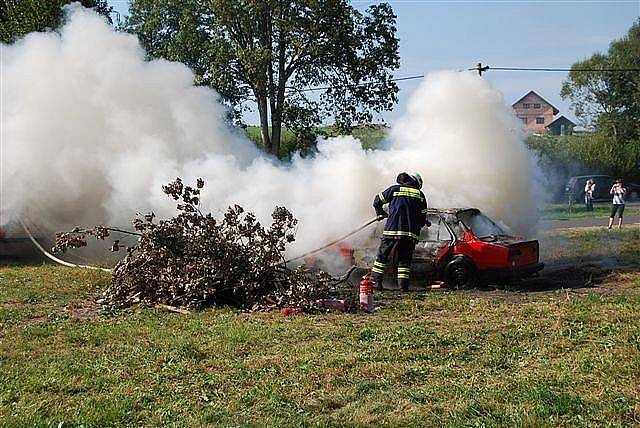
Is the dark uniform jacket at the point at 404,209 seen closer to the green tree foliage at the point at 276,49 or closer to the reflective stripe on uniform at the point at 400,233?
the reflective stripe on uniform at the point at 400,233

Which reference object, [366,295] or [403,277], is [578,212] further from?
[366,295]

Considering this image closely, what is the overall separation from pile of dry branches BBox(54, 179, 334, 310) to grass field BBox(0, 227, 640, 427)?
50 centimetres

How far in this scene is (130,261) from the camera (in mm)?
11391

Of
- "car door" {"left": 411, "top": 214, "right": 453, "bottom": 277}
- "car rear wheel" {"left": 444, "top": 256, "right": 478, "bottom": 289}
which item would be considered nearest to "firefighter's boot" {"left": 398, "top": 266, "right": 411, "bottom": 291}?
"car door" {"left": 411, "top": 214, "right": 453, "bottom": 277}

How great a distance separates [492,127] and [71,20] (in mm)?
8997

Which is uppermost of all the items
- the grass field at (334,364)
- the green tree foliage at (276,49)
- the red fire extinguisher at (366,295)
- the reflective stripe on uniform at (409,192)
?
the green tree foliage at (276,49)

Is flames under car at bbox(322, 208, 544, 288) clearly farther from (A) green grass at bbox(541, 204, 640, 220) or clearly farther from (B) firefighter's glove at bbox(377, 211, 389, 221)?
(A) green grass at bbox(541, 204, 640, 220)

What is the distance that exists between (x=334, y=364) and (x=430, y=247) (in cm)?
576

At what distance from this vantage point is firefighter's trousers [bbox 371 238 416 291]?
1202 centimetres

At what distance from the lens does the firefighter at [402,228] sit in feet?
39.4

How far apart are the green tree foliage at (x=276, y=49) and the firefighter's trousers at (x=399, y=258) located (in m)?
11.7

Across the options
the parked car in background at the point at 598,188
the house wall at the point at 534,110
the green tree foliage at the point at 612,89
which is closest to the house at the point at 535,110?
the house wall at the point at 534,110

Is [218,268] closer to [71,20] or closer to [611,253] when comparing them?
[71,20]

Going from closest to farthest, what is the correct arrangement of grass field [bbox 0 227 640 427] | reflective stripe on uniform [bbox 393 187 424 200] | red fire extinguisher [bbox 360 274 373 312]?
grass field [bbox 0 227 640 427], red fire extinguisher [bbox 360 274 373 312], reflective stripe on uniform [bbox 393 187 424 200]
